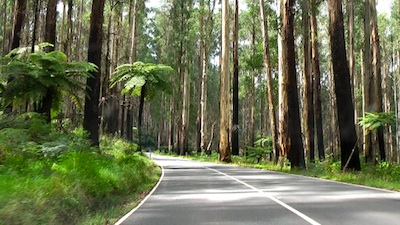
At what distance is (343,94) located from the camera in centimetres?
1861

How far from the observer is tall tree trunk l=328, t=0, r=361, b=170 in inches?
723

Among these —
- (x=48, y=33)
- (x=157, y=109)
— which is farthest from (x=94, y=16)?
(x=157, y=109)

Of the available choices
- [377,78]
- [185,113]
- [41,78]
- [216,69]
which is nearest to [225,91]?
[377,78]

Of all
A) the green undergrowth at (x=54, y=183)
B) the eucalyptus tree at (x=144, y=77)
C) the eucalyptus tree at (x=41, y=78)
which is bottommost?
the green undergrowth at (x=54, y=183)

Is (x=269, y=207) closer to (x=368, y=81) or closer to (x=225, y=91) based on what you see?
(x=368, y=81)

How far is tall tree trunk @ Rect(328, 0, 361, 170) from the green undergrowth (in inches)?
363

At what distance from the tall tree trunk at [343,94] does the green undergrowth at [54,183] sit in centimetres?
922

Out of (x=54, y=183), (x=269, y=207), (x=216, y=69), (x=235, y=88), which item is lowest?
(x=269, y=207)

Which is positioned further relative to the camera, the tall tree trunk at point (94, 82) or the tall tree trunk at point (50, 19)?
the tall tree trunk at point (50, 19)

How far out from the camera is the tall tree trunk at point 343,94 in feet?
60.3

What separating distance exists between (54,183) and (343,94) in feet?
47.1

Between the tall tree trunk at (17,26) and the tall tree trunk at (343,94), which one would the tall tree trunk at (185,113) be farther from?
the tall tree trunk at (343,94)

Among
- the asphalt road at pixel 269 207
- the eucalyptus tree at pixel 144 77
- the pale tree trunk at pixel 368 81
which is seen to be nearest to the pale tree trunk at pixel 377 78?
the pale tree trunk at pixel 368 81

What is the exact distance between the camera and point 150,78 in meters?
26.6
